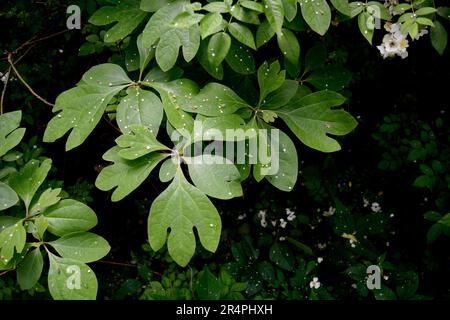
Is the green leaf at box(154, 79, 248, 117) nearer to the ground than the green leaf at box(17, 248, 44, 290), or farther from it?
farther from it

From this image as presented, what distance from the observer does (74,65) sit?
219 cm

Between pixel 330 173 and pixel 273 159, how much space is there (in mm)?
1009

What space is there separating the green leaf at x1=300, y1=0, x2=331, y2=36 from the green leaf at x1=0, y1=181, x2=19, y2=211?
3.09 feet

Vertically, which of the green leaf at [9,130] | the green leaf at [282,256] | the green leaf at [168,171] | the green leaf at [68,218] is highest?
the green leaf at [9,130]

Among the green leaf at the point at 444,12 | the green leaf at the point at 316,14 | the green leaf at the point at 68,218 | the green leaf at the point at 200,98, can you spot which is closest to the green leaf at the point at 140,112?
the green leaf at the point at 200,98

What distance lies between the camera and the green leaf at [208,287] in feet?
5.71

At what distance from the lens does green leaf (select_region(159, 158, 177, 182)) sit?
1.18 m

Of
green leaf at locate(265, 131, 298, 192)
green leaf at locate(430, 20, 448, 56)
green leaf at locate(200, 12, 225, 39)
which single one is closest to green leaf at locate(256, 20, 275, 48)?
green leaf at locate(200, 12, 225, 39)

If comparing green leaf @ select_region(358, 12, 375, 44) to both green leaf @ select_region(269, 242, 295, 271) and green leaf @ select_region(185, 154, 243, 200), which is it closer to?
green leaf @ select_region(185, 154, 243, 200)

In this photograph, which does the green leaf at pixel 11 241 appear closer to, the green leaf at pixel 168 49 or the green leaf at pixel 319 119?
the green leaf at pixel 168 49

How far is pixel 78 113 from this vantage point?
1248 millimetres

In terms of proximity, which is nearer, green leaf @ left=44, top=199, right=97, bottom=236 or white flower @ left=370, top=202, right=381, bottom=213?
green leaf @ left=44, top=199, right=97, bottom=236

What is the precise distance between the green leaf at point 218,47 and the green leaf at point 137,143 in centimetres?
26
